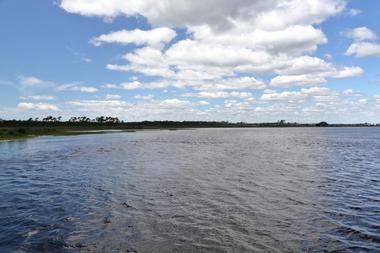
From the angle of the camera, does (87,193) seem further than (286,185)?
No

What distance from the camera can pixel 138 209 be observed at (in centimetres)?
1742

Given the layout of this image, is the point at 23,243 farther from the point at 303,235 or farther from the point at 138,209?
the point at 303,235

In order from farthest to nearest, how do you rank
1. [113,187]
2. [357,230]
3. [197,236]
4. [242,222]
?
[113,187] < [242,222] < [357,230] < [197,236]

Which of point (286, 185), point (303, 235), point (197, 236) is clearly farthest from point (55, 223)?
point (286, 185)

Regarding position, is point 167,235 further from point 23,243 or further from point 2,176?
point 2,176

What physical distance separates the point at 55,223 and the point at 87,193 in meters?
6.67

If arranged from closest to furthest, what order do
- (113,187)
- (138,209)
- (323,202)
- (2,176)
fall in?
(138,209) → (323,202) → (113,187) → (2,176)

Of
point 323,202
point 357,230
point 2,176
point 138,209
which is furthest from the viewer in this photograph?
point 2,176

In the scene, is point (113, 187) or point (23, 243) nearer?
point (23, 243)

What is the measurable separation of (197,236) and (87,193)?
1062 cm

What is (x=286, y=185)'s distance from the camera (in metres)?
24.3

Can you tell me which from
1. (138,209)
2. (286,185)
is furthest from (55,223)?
(286,185)

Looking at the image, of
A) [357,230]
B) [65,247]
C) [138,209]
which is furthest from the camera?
[138,209]

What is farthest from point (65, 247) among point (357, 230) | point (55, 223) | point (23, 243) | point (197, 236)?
point (357, 230)
